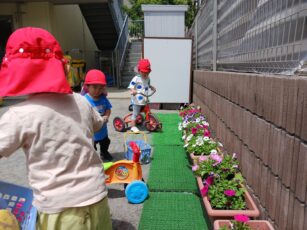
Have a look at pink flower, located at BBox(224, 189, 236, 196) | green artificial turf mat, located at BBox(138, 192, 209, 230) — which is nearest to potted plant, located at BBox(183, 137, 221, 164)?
green artificial turf mat, located at BBox(138, 192, 209, 230)

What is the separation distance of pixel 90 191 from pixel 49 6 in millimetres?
11899

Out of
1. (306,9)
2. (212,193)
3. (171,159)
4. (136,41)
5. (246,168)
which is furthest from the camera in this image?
(136,41)

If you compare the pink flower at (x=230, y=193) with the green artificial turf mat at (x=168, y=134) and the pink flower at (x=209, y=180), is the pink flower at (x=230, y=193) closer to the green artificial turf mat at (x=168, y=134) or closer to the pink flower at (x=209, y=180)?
the pink flower at (x=209, y=180)

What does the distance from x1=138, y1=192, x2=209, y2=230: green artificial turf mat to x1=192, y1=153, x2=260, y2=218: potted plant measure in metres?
0.30

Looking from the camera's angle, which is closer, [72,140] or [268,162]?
[72,140]

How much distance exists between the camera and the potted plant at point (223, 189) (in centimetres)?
256

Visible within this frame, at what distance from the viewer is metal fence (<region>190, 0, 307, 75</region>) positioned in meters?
2.08

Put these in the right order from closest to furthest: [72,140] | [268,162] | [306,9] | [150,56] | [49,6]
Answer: [72,140] < [306,9] < [268,162] < [150,56] < [49,6]

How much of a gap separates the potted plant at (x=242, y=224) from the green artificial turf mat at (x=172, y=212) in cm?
54

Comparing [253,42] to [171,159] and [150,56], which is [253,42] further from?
[150,56]

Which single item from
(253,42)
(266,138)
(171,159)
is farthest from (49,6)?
(266,138)

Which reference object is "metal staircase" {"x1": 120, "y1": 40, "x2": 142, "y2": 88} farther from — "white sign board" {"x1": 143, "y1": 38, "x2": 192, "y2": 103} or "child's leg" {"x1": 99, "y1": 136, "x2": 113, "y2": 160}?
"child's leg" {"x1": 99, "y1": 136, "x2": 113, "y2": 160}

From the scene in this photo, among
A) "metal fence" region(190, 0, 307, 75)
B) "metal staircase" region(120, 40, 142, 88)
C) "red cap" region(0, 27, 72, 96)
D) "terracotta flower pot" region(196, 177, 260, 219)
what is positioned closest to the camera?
"red cap" region(0, 27, 72, 96)

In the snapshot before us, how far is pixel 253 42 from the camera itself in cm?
308
